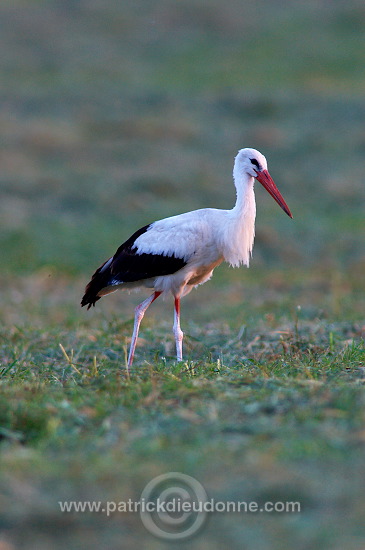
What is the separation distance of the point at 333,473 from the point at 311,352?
8.70 ft

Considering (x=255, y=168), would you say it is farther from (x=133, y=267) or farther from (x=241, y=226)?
(x=133, y=267)

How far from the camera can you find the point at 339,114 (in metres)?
19.0

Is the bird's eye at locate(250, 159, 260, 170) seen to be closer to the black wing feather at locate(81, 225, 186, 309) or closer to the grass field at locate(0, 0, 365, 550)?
the black wing feather at locate(81, 225, 186, 309)

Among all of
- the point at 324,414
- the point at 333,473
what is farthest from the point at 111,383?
the point at 333,473

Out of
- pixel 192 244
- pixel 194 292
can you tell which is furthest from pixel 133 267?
pixel 194 292

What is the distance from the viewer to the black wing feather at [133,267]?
6.87 meters

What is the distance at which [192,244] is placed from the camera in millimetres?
6719

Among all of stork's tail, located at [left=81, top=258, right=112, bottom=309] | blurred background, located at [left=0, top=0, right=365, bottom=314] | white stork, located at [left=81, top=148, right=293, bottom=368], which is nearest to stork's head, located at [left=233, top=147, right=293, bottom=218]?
white stork, located at [left=81, top=148, right=293, bottom=368]

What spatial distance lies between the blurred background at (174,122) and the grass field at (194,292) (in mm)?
61

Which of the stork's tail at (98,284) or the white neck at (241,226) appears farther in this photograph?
the stork's tail at (98,284)

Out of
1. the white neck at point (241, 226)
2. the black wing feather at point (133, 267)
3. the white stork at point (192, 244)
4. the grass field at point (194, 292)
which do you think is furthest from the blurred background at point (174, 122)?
the white neck at point (241, 226)

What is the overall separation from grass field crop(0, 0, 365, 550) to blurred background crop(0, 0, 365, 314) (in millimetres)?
61

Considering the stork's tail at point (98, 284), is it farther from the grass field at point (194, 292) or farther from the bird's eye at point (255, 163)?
the bird's eye at point (255, 163)

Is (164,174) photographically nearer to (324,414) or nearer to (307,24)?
(324,414)
